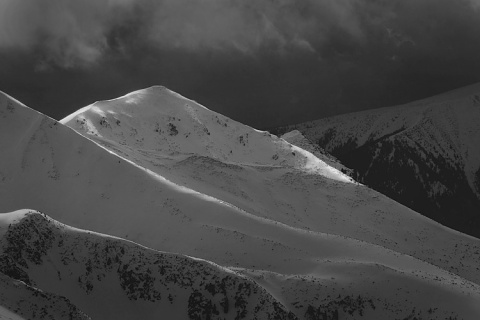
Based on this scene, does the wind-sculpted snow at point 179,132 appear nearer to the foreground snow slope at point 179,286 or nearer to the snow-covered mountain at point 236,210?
the snow-covered mountain at point 236,210

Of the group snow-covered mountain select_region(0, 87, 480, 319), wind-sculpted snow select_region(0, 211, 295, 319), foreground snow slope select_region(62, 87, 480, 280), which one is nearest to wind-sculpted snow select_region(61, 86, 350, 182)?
foreground snow slope select_region(62, 87, 480, 280)

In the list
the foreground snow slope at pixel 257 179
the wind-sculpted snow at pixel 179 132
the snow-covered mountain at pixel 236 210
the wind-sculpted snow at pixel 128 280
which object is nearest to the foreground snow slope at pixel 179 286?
the wind-sculpted snow at pixel 128 280

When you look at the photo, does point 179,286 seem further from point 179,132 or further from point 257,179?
point 179,132

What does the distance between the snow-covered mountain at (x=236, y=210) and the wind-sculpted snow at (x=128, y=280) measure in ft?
1.73

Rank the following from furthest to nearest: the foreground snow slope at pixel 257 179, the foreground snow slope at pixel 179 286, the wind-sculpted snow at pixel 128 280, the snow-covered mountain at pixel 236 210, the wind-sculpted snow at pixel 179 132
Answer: the wind-sculpted snow at pixel 179 132 < the foreground snow slope at pixel 257 179 < the snow-covered mountain at pixel 236 210 < the foreground snow slope at pixel 179 286 < the wind-sculpted snow at pixel 128 280

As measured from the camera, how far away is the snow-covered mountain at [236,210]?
72.5 m

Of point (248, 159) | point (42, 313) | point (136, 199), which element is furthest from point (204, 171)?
point (42, 313)

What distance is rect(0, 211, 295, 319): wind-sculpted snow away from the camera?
67.0 meters

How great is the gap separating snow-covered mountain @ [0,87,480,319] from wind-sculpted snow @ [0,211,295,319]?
20.7 inches

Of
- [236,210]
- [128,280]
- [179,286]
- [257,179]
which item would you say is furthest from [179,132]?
[179,286]

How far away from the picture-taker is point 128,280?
229ft

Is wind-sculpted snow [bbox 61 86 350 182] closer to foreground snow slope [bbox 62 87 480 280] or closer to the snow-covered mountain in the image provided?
foreground snow slope [bbox 62 87 480 280]

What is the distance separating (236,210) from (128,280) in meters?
27.5

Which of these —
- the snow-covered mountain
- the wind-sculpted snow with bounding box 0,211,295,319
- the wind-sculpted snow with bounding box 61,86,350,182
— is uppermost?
the wind-sculpted snow with bounding box 61,86,350,182
